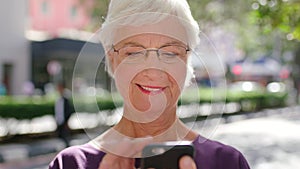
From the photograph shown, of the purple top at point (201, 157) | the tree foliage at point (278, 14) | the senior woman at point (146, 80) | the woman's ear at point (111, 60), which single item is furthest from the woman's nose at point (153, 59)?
the tree foliage at point (278, 14)

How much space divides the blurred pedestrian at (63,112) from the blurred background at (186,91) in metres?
0.22

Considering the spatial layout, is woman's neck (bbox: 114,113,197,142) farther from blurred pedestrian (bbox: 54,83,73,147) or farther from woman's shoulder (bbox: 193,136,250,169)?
blurred pedestrian (bbox: 54,83,73,147)

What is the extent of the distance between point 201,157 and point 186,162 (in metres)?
0.17

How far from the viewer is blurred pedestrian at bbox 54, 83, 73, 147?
10570 millimetres

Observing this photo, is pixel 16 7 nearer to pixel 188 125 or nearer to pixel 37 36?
pixel 37 36

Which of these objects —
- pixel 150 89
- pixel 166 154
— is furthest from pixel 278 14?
pixel 166 154

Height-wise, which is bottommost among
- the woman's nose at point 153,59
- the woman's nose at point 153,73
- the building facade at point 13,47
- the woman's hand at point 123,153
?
the building facade at point 13,47

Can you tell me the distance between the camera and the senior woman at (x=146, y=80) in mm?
1218

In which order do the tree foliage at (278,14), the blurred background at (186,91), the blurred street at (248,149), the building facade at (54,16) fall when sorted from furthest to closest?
1. the building facade at (54,16)
2. the blurred street at (248,149)
3. the tree foliage at (278,14)
4. the blurred background at (186,91)

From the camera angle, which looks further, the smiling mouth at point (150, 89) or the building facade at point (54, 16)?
the building facade at point (54, 16)

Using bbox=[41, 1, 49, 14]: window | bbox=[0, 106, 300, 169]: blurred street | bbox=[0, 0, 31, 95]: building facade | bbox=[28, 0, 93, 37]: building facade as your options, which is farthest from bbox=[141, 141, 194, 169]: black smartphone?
bbox=[41, 1, 49, 14]: window

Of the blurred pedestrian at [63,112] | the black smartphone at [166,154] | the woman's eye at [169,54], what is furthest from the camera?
the blurred pedestrian at [63,112]

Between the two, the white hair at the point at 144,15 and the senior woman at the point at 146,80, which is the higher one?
the white hair at the point at 144,15

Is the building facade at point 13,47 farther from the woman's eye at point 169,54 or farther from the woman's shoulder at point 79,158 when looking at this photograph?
the woman's eye at point 169,54
